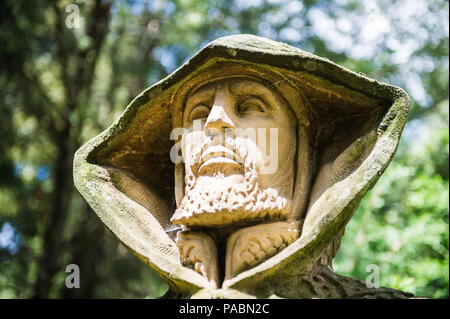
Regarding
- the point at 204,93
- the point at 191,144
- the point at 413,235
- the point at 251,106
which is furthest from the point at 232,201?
the point at 413,235

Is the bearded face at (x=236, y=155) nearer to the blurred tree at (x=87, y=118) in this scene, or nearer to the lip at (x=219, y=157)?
the lip at (x=219, y=157)

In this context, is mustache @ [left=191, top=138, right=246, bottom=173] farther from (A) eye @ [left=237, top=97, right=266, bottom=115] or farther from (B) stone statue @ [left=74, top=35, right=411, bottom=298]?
(A) eye @ [left=237, top=97, right=266, bottom=115]

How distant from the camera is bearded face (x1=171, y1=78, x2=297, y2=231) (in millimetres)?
3219

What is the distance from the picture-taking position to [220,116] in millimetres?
3379

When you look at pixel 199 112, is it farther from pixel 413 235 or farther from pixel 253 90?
pixel 413 235

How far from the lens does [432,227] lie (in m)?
6.63

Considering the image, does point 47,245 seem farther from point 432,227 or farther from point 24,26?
point 432,227

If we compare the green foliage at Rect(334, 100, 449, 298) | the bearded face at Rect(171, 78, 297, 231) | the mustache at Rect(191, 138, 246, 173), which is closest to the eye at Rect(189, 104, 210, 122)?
the bearded face at Rect(171, 78, 297, 231)

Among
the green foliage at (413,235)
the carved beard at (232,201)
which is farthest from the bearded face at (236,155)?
the green foliage at (413,235)

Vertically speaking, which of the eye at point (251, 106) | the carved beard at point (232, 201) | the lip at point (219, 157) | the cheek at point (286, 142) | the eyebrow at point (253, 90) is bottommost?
the carved beard at point (232, 201)

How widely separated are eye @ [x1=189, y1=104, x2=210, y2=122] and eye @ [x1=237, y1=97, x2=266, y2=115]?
0.70ft

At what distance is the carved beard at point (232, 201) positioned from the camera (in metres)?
3.19

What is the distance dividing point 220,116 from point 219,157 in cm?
26

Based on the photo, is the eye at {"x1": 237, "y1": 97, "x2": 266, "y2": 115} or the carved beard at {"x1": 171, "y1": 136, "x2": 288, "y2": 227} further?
the eye at {"x1": 237, "y1": 97, "x2": 266, "y2": 115}
